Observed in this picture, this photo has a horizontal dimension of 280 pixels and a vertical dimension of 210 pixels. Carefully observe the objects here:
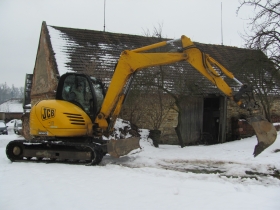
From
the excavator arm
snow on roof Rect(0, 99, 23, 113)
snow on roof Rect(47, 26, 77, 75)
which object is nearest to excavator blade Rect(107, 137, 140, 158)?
the excavator arm

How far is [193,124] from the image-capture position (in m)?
14.9

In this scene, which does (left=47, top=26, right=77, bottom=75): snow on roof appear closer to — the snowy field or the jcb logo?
the jcb logo

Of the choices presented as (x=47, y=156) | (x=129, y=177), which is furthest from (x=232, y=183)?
(x=47, y=156)

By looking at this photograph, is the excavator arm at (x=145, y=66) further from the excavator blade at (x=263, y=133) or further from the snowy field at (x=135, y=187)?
the snowy field at (x=135, y=187)

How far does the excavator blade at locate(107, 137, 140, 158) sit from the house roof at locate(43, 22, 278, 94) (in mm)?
4252

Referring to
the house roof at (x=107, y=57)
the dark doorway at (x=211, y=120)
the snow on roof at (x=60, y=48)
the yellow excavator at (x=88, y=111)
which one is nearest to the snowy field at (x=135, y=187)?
the yellow excavator at (x=88, y=111)

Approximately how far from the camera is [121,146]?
814 centimetres

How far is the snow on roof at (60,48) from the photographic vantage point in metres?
13.0

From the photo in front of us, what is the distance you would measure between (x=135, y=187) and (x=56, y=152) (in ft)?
11.2

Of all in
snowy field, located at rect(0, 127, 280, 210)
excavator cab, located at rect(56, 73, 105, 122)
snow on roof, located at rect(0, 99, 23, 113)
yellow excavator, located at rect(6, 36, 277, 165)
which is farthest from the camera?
snow on roof, located at rect(0, 99, 23, 113)

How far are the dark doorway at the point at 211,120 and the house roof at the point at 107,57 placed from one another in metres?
1.40

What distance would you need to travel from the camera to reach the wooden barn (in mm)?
12633

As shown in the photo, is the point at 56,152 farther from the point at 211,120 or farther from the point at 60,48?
the point at 211,120

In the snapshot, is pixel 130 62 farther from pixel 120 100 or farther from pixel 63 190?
pixel 63 190
